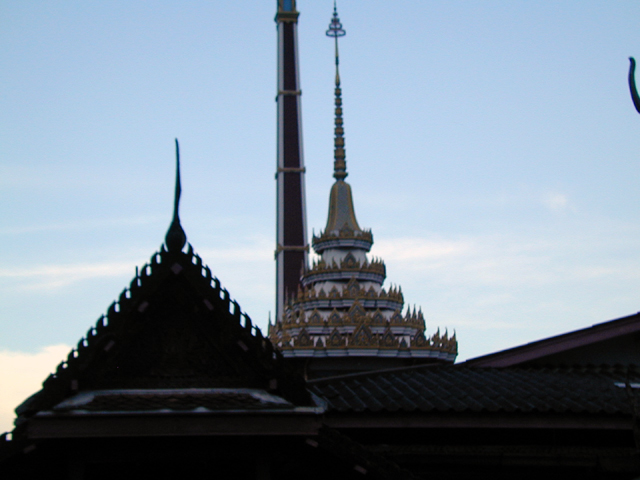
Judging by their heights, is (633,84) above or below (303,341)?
below

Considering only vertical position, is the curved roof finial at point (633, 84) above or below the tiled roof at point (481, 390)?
above

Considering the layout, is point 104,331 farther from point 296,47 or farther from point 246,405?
point 296,47

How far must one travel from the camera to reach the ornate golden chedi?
1973 centimetres

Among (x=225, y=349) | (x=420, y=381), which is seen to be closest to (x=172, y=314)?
(x=225, y=349)

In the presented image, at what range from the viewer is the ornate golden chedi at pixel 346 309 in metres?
19.7

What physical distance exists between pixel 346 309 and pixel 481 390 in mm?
10608

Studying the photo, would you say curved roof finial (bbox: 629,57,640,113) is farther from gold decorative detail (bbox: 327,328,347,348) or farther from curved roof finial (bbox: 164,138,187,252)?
gold decorative detail (bbox: 327,328,347,348)

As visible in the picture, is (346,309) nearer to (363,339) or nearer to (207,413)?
(363,339)

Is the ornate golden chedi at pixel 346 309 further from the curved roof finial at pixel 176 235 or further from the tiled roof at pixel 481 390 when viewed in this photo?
the curved roof finial at pixel 176 235

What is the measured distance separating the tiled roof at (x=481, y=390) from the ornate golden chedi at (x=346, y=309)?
573 centimetres

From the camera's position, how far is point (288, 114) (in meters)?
35.8

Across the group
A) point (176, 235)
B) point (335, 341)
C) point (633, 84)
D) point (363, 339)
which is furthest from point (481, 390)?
point (363, 339)

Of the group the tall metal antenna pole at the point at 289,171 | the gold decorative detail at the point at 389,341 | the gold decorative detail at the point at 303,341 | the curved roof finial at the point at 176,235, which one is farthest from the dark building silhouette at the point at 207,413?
the tall metal antenna pole at the point at 289,171

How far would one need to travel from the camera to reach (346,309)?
886 inches
